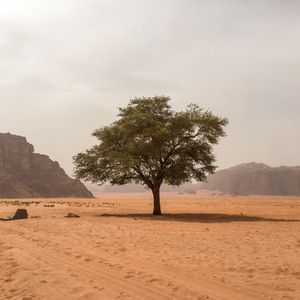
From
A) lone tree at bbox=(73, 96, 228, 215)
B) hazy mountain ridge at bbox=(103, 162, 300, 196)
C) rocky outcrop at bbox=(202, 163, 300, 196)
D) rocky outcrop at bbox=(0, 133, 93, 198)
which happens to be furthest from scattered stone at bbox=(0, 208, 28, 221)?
rocky outcrop at bbox=(202, 163, 300, 196)

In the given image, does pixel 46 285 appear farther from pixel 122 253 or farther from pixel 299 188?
pixel 299 188

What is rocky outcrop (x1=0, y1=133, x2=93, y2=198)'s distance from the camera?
92.4 meters

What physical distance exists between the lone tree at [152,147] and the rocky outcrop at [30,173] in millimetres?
73310

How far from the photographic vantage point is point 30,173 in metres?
102

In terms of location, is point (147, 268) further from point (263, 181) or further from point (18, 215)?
Result: point (263, 181)

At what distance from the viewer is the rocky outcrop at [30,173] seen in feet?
303

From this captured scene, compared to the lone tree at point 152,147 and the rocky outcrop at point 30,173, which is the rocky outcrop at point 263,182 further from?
the lone tree at point 152,147

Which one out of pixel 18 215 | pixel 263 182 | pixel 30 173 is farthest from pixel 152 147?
pixel 263 182

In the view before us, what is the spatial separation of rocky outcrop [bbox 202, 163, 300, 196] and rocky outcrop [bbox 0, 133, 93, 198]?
3165 inches

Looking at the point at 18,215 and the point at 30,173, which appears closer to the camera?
the point at 18,215

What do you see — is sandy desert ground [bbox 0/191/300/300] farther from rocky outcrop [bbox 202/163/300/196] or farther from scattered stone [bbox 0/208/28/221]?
rocky outcrop [bbox 202/163/300/196]

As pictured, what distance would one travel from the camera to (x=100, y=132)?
85.7ft

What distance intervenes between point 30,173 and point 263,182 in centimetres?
11880

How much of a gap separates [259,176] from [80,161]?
14756 centimetres
